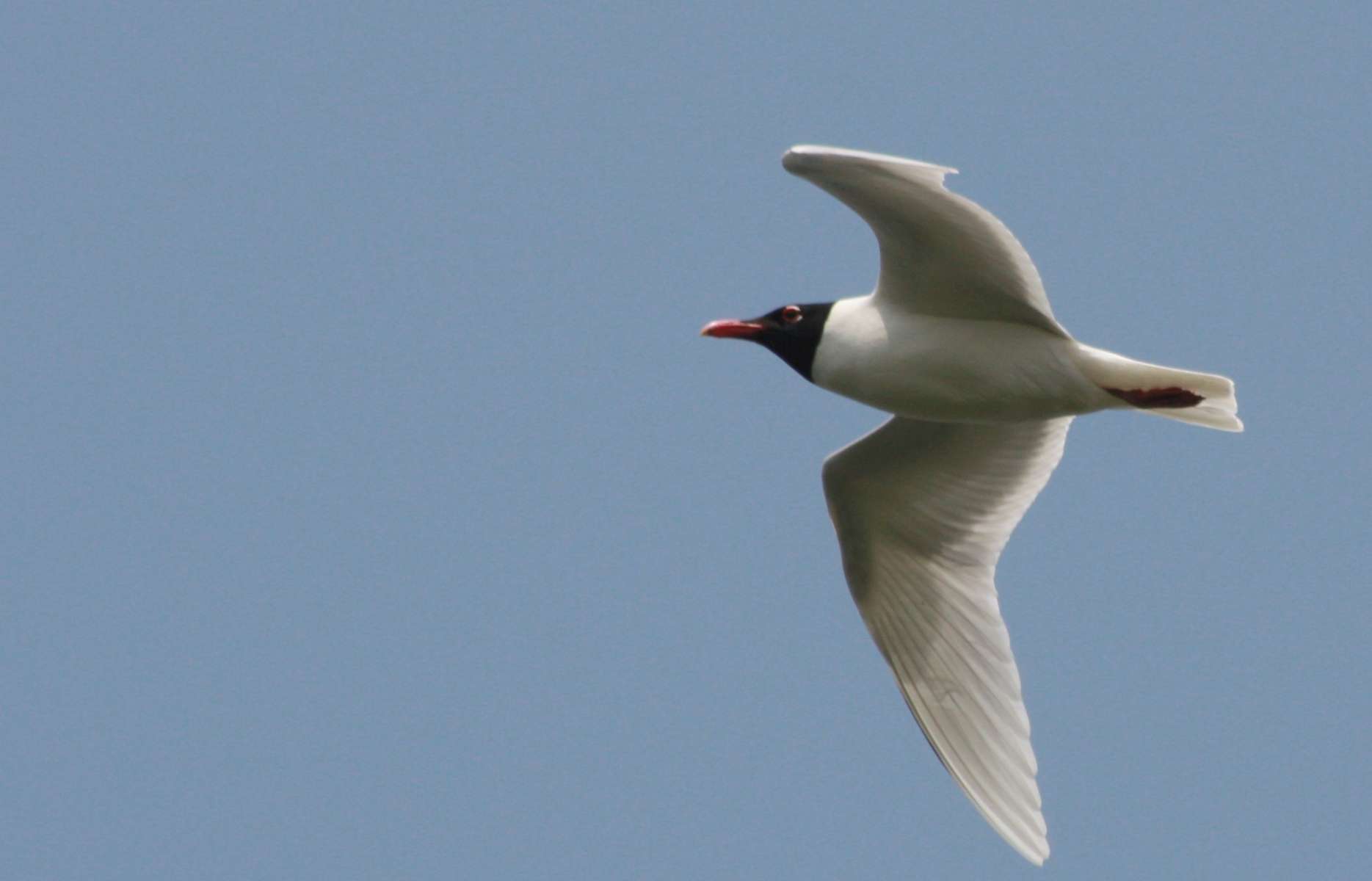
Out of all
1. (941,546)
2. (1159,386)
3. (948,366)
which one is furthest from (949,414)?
(941,546)

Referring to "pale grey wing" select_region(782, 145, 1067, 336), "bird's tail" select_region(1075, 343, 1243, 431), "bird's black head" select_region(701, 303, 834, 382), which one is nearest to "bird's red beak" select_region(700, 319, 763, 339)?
"bird's black head" select_region(701, 303, 834, 382)

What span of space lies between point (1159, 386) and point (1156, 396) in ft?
0.28

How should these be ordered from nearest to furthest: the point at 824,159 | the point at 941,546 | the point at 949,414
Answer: the point at 824,159 → the point at 949,414 → the point at 941,546

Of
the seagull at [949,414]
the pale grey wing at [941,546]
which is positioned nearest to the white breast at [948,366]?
the seagull at [949,414]

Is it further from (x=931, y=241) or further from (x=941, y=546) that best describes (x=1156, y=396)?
(x=941, y=546)

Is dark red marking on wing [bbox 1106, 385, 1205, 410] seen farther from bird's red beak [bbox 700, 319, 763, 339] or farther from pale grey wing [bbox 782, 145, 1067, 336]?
bird's red beak [bbox 700, 319, 763, 339]

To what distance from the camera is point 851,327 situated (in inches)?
416

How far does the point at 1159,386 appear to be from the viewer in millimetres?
10375

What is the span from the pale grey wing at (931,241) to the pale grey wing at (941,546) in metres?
1.40

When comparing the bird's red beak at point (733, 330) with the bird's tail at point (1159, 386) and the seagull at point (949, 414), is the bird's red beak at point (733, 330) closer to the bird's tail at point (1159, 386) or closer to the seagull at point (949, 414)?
Result: the seagull at point (949, 414)

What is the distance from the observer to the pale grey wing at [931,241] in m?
9.16

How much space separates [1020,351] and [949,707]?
2.18m

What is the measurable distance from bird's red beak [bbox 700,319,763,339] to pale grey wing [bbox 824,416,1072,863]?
3.37ft

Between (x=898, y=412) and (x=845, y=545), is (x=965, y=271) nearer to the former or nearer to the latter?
(x=898, y=412)
